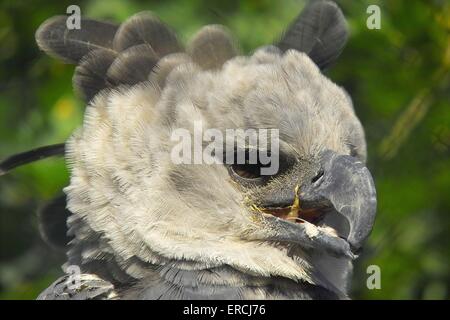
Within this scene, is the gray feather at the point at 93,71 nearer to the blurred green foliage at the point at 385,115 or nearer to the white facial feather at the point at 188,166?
the white facial feather at the point at 188,166

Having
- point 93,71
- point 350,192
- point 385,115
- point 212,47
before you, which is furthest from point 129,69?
point 385,115

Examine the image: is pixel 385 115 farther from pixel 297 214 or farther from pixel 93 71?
pixel 93 71

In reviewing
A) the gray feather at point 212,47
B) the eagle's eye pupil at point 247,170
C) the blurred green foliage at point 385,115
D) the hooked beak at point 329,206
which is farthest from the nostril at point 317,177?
the blurred green foliage at point 385,115

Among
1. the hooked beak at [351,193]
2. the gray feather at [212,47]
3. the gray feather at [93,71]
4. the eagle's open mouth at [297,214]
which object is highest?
the gray feather at [212,47]

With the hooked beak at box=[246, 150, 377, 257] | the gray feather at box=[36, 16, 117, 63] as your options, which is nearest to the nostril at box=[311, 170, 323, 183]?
the hooked beak at box=[246, 150, 377, 257]

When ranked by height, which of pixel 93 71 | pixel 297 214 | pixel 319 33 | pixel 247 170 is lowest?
pixel 297 214
